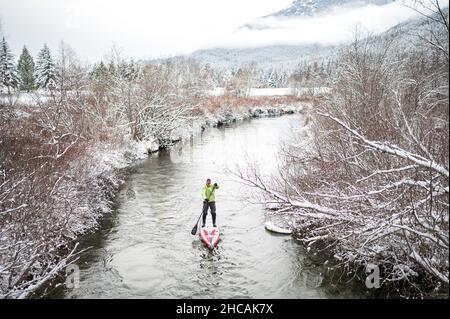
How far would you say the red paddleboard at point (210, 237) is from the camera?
12.4 m

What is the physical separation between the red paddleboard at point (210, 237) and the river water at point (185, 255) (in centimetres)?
21

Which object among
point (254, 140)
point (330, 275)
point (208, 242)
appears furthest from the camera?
point (254, 140)

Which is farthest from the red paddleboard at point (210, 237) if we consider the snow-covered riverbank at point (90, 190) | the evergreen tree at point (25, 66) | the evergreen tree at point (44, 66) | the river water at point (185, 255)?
the evergreen tree at point (25, 66)

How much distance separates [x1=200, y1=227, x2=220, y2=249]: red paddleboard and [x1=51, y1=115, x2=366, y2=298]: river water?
0.70ft

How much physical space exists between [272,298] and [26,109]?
19.8m

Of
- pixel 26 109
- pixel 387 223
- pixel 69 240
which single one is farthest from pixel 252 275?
pixel 26 109

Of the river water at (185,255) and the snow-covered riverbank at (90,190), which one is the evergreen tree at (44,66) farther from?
the river water at (185,255)

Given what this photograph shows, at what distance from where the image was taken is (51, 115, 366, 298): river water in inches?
392

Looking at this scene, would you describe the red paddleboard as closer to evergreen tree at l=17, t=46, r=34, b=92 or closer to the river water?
the river water

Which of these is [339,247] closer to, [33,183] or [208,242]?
[208,242]

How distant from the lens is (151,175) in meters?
22.0

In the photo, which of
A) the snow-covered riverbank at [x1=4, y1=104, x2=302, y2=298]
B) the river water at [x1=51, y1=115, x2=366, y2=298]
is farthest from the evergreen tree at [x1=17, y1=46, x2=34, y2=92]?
the river water at [x1=51, y1=115, x2=366, y2=298]

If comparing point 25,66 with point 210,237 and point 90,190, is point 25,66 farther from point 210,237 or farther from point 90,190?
point 210,237

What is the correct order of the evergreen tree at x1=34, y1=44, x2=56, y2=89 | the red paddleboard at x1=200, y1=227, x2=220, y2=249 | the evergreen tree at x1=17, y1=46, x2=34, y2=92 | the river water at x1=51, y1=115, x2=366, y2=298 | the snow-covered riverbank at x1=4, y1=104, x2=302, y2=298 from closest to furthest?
the snow-covered riverbank at x1=4, y1=104, x2=302, y2=298
the river water at x1=51, y1=115, x2=366, y2=298
the red paddleboard at x1=200, y1=227, x2=220, y2=249
the evergreen tree at x1=34, y1=44, x2=56, y2=89
the evergreen tree at x1=17, y1=46, x2=34, y2=92
